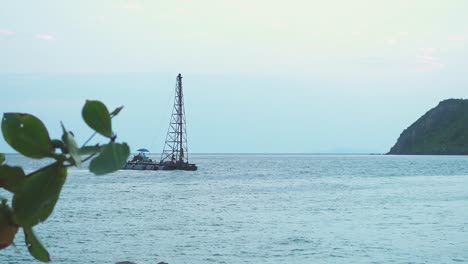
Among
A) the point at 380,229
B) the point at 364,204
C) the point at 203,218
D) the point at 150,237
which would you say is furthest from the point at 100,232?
the point at 364,204

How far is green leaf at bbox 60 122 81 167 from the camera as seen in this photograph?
2.94 feet

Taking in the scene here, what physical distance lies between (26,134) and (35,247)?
0.81 ft

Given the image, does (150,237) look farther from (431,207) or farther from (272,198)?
(272,198)

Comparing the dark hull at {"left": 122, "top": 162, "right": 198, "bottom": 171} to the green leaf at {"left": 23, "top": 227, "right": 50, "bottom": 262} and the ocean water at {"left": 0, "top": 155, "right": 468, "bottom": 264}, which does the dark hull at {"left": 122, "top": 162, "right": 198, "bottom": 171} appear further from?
the green leaf at {"left": 23, "top": 227, "right": 50, "bottom": 262}

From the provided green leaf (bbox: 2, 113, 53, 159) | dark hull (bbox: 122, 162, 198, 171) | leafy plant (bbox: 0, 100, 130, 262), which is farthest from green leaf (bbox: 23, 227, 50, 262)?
dark hull (bbox: 122, 162, 198, 171)

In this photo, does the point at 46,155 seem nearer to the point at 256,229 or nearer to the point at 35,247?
the point at 35,247

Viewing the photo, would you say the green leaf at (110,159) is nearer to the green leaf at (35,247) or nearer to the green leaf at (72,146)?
the green leaf at (72,146)

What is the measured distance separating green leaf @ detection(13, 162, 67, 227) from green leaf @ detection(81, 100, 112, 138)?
0.40 ft

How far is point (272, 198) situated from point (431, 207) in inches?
566

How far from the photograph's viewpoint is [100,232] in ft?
106

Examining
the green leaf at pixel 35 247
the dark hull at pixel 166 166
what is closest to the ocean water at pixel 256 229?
the green leaf at pixel 35 247

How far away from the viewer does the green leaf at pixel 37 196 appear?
0.93 meters

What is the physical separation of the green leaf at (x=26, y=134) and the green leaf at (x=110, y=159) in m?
0.10

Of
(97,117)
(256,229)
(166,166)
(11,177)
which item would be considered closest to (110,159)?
(97,117)
